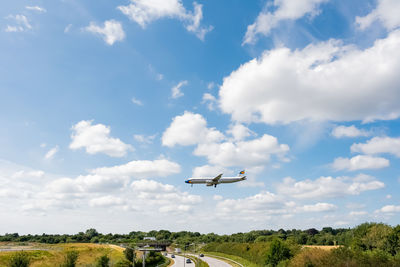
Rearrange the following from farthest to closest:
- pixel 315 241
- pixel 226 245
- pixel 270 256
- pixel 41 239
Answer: pixel 41 239, pixel 315 241, pixel 226 245, pixel 270 256

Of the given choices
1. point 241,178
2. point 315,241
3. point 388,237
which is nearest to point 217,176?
point 241,178

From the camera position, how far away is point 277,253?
2559 inches

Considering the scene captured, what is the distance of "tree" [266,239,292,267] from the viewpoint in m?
64.4

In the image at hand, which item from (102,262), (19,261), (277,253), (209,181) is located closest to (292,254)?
(277,253)

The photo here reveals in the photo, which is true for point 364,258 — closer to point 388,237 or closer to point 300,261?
point 300,261

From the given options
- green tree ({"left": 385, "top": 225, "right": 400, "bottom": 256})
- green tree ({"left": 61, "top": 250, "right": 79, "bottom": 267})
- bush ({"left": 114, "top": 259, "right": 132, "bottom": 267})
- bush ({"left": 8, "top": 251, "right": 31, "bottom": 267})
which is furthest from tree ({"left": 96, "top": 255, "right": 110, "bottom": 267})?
green tree ({"left": 385, "top": 225, "right": 400, "bottom": 256})

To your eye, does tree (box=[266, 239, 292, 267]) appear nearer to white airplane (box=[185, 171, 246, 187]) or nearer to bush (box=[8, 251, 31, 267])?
white airplane (box=[185, 171, 246, 187])

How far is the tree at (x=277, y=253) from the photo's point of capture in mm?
64438

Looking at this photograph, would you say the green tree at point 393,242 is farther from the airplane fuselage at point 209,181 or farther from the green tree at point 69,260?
the green tree at point 69,260

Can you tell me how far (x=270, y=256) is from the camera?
65812 millimetres

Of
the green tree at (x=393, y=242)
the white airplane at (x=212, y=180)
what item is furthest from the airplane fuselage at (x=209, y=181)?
the green tree at (x=393, y=242)

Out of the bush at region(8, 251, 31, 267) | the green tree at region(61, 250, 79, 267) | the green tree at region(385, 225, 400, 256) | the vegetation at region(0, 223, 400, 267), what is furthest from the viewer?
the green tree at region(385, 225, 400, 256)

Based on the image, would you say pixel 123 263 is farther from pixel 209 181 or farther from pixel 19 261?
pixel 209 181

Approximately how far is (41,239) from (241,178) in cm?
13033
